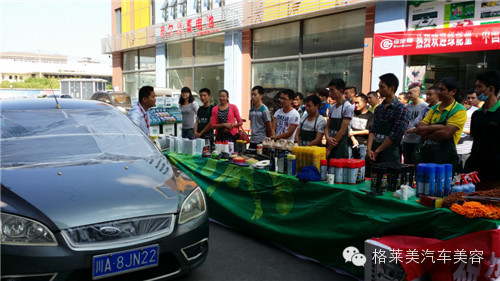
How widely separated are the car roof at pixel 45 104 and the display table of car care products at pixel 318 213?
1.68 m

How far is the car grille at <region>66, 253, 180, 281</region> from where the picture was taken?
2.50 m

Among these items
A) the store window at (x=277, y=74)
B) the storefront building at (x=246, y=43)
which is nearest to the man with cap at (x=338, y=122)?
Result: the storefront building at (x=246, y=43)

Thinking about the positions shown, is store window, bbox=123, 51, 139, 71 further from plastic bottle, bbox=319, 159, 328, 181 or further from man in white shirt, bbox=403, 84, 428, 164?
plastic bottle, bbox=319, 159, 328, 181

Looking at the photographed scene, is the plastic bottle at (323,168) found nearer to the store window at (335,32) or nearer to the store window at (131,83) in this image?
the store window at (335,32)

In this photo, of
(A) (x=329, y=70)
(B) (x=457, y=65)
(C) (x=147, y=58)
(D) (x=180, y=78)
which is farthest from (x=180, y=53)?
(B) (x=457, y=65)

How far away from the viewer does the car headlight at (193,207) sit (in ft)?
9.95

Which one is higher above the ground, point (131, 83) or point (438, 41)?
point (438, 41)

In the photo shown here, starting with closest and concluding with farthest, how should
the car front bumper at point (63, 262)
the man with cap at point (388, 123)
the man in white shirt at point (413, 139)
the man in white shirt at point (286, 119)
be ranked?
the car front bumper at point (63, 262) < the man with cap at point (388, 123) < the man in white shirt at point (286, 119) < the man in white shirt at point (413, 139)

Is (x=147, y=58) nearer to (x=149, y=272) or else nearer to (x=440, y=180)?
(x=149, y=272)

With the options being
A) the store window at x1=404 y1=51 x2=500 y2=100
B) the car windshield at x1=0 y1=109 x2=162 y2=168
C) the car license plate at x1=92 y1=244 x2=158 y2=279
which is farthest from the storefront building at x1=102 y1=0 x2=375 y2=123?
the car license plate at x1=92 y1=244 x2=158 y2=279

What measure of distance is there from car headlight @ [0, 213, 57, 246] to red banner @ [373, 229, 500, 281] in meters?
2.35

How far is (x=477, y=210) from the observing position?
8.59 ft

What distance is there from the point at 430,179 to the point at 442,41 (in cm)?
708

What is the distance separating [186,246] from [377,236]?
1.60 meters
